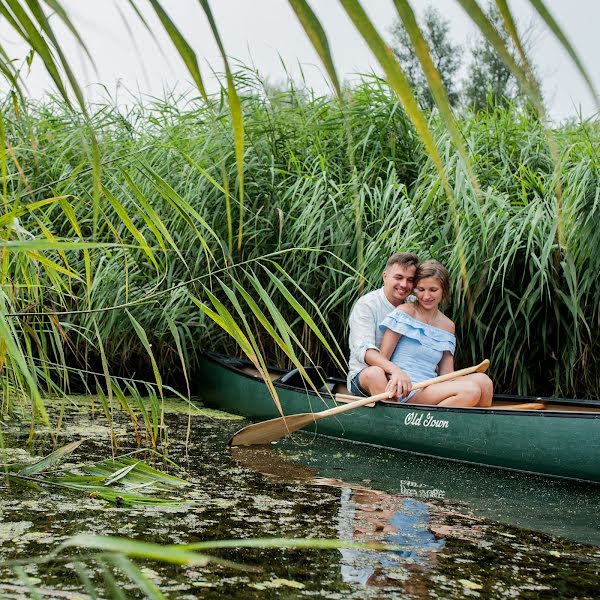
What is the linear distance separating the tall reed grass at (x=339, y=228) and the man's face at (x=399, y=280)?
0.27 m

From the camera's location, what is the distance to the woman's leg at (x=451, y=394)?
448 cm

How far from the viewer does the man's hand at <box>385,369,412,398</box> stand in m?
4.64

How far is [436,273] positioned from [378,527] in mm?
2020

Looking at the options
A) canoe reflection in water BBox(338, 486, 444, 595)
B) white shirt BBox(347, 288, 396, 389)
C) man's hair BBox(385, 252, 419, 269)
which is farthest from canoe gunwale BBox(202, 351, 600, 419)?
man's hair BBox(385, 252, 419, 269)

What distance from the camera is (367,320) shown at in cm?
491

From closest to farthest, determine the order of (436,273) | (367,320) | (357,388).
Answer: (436,273), (367,320), (357,388)

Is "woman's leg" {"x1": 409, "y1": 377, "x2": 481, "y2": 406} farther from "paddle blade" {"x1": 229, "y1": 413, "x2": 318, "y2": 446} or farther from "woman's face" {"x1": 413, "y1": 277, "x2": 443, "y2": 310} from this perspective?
"paddle blade" {"x1": 229, "y1": 413, "x2": 318, "y2": 446}

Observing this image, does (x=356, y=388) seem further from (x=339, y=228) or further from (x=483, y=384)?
(x=339, y=228)

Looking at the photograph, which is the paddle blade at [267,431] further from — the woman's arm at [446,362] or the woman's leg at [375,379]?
the woman's arm at [446,362]

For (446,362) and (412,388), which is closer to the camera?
(412,388)

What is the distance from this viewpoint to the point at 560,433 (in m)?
3.88

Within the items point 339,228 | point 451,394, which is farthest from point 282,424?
point 339,228

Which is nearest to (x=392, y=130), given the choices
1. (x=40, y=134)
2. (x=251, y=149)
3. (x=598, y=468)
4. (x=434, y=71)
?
(x=251, y=149)

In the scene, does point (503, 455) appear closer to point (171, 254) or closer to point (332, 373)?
point (332, 373)
